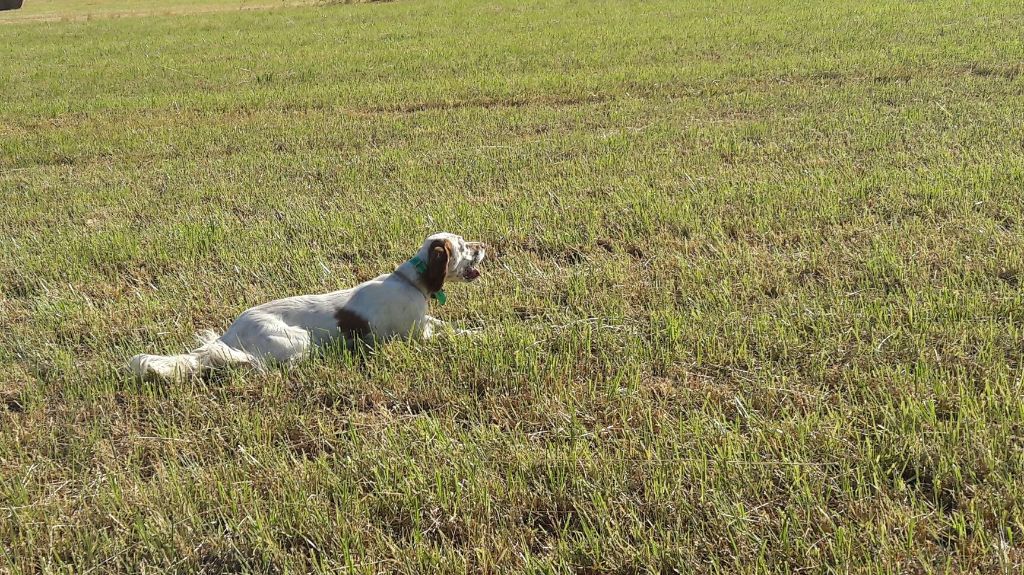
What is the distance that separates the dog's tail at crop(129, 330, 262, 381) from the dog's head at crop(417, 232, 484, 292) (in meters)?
1.06

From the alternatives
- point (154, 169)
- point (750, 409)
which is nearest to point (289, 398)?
point (750, 409)

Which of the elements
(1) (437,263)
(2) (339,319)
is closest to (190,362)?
(2) (339,319)

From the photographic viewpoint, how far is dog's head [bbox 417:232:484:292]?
4.73m

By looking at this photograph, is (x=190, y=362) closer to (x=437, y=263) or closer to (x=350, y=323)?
(x=350, y=323)

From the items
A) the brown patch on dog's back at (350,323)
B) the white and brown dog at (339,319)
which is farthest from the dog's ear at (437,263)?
the brown patch on dog's back at (350,323)

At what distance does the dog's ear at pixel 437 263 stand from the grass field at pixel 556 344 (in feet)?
1.47

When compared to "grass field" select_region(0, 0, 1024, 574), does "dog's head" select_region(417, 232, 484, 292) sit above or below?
above

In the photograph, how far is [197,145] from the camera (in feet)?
35.9

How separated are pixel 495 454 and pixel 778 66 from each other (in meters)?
12.0

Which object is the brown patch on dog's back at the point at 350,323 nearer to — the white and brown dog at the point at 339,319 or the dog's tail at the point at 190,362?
the white and brown dog at the point at 339,319

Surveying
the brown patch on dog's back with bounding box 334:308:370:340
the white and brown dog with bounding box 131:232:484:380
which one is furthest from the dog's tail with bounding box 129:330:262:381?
the brown patch on dog's back with bounding box 334:308:370:340

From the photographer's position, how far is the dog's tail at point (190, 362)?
4.32 meters

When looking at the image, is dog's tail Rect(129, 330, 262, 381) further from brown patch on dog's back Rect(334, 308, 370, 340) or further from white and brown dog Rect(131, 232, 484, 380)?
brown patch on dog's back Rect(334, 308, 370, 340)

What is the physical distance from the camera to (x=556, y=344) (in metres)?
4.62
